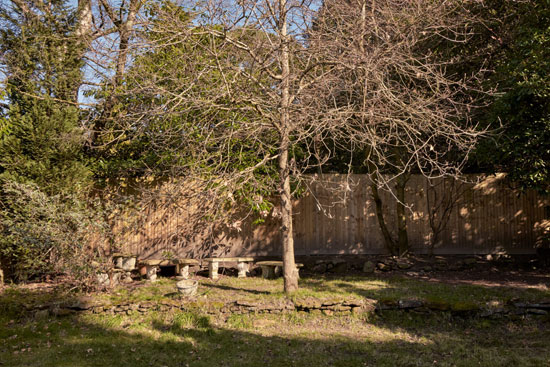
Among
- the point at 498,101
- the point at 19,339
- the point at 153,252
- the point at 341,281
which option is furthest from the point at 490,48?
the point at 19,339

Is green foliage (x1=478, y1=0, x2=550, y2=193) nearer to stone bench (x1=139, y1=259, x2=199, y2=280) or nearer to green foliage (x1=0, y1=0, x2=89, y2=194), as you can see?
stone bench (x1=139, y1=259, x2=199, y2=280)

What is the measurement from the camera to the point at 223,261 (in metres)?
9.21

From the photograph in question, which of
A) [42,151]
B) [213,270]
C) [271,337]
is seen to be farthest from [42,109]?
[271,337]

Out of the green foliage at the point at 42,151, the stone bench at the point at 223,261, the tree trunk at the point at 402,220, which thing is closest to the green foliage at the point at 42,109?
the green foliage at the point at 42,151

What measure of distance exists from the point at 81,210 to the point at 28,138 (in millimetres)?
1654

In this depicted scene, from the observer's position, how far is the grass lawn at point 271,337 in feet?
15.6

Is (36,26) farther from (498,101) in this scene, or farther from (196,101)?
(498,101)

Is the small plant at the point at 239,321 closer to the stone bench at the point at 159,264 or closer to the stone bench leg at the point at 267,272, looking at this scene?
the stone bench at the point at 159,264

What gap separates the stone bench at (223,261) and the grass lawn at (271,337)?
1.75 m

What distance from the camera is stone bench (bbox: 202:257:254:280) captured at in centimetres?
897

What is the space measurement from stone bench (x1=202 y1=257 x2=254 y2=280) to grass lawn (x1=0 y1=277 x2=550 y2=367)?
69.1 inches

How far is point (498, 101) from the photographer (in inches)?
287

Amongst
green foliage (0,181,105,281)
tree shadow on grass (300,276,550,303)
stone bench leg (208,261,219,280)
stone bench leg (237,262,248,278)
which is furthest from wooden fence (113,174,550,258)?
green foliage (0,181,105,281)

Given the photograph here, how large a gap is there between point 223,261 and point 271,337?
→ 12.6ft
